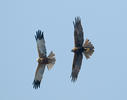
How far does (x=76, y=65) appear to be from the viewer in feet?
100

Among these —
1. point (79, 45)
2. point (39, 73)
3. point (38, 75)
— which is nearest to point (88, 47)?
point (79, 45)

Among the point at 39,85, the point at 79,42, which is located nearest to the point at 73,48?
the point at 79,42

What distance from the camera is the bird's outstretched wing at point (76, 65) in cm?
3040

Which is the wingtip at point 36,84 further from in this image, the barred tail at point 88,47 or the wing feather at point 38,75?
the barred tail at point 88,47

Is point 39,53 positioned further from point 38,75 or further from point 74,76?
point 74,76

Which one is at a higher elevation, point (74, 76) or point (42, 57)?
point (42, 57)

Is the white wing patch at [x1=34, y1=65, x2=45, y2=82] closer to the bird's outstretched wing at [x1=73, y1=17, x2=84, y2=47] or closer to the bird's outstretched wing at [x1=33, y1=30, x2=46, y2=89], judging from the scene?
the bird's outstretched wing at [x1=33, y1=30, x2=46, y2=89]

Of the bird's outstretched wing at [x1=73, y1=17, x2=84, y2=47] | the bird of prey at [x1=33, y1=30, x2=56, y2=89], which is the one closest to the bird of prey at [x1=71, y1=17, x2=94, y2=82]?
the bird's outstretched wing at [x1=73, y1=17, x2=84, y2=47]

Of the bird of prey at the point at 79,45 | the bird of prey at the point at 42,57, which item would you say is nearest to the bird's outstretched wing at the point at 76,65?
the bird of prey at the point at 79,45

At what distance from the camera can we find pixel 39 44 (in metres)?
30.4

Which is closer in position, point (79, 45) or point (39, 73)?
point (79, 45)

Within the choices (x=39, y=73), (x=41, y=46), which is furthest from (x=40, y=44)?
(x=39, y=73)

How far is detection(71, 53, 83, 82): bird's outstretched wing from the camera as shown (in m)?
30.4

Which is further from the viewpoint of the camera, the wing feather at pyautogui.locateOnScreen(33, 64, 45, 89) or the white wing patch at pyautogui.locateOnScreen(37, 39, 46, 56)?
the wing feather at pyautogui.locateOnScreen(33, 64, 45, 89)
